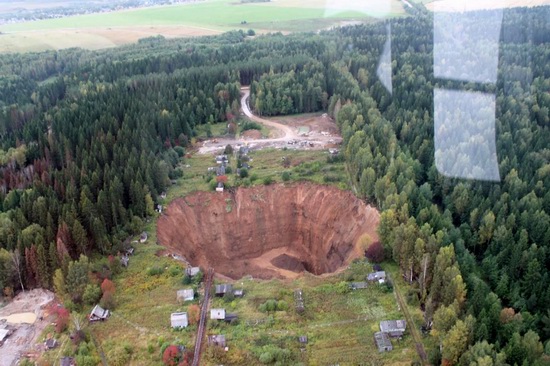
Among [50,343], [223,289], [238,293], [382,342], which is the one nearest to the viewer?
[382,342]

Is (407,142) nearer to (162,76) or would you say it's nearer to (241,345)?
(241,345)

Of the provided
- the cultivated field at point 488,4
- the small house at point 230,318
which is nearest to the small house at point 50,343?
the small house at point 230,318

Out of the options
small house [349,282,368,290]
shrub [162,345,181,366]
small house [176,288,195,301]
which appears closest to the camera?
shrub [162,345,181,366]

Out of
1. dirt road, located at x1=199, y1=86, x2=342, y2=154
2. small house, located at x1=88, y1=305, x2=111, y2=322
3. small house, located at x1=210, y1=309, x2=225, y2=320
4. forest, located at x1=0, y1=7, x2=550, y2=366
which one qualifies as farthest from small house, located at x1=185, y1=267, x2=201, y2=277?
dirt road, located at x1=199, y1=86, x2=342, y2=154

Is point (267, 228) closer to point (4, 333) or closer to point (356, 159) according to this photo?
point (356, 159)

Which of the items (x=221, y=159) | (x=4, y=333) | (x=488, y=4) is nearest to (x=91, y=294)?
(x=4, y=333)

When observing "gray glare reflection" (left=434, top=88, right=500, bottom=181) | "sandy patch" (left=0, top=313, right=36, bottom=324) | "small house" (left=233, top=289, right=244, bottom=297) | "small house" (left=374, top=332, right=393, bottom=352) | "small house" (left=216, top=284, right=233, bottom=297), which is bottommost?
"small house" (left=374, top=332, right=393, bottom=352)

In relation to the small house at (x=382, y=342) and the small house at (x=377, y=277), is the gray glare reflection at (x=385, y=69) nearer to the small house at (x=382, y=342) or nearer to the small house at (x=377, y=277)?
the small house at (x=377, y=277)

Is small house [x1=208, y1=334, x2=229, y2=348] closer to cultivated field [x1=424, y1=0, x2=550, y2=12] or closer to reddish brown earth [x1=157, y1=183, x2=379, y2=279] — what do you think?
reddish brown earth [x1=157, y1=183, x2=379, y2=279]
